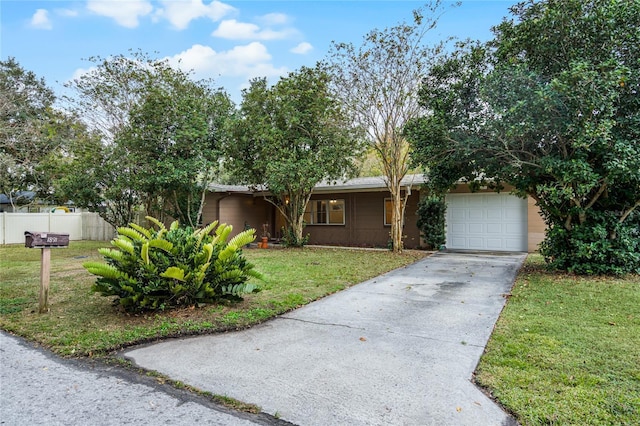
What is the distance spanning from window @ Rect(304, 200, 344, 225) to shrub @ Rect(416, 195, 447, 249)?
3.49 metres

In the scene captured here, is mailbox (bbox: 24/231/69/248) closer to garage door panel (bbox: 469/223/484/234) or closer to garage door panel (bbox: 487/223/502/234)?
garage door panel (bbox: 469/223/484/234)

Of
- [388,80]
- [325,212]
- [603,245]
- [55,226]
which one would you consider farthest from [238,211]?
[603,245]

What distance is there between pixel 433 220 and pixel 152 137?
9217 millimetres

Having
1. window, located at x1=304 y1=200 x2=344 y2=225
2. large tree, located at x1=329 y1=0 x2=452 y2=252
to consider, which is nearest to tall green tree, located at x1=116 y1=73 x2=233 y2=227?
large tree, located at x1=329 y1=0 x2=452 y2=252

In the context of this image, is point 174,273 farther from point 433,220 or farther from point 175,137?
point 433,220

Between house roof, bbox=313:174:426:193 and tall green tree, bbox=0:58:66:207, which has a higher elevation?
tall green tree, bbox=0:58:66:207

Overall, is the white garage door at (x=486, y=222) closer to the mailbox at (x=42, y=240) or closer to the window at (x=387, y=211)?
the window at (x=387, y=211)

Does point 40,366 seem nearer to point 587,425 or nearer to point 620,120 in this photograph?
point 587,425

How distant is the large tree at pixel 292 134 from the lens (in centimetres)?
1120

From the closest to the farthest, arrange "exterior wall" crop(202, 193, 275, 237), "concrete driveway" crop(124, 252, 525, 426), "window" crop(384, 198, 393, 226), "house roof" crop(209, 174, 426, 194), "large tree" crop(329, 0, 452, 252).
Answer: "concrete driveway" crop(124, 252, 525, 426) → "large tree" crop(329, 0, 452, 252) → "house roof" crop(209, 174, 426, 194) → "window" crop(384, 198, 393, 226) → "exterior wall" crop(202, 193, 275, 237)

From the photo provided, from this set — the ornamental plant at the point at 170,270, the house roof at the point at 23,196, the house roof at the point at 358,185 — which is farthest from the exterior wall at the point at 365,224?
the house roof at the point at 23,196

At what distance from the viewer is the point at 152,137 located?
10914mm

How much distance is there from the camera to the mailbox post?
4.27 meters

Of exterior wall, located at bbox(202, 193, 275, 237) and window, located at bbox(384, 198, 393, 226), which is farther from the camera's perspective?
exterior wall, located at bbox(202, 193, 275, 237)
